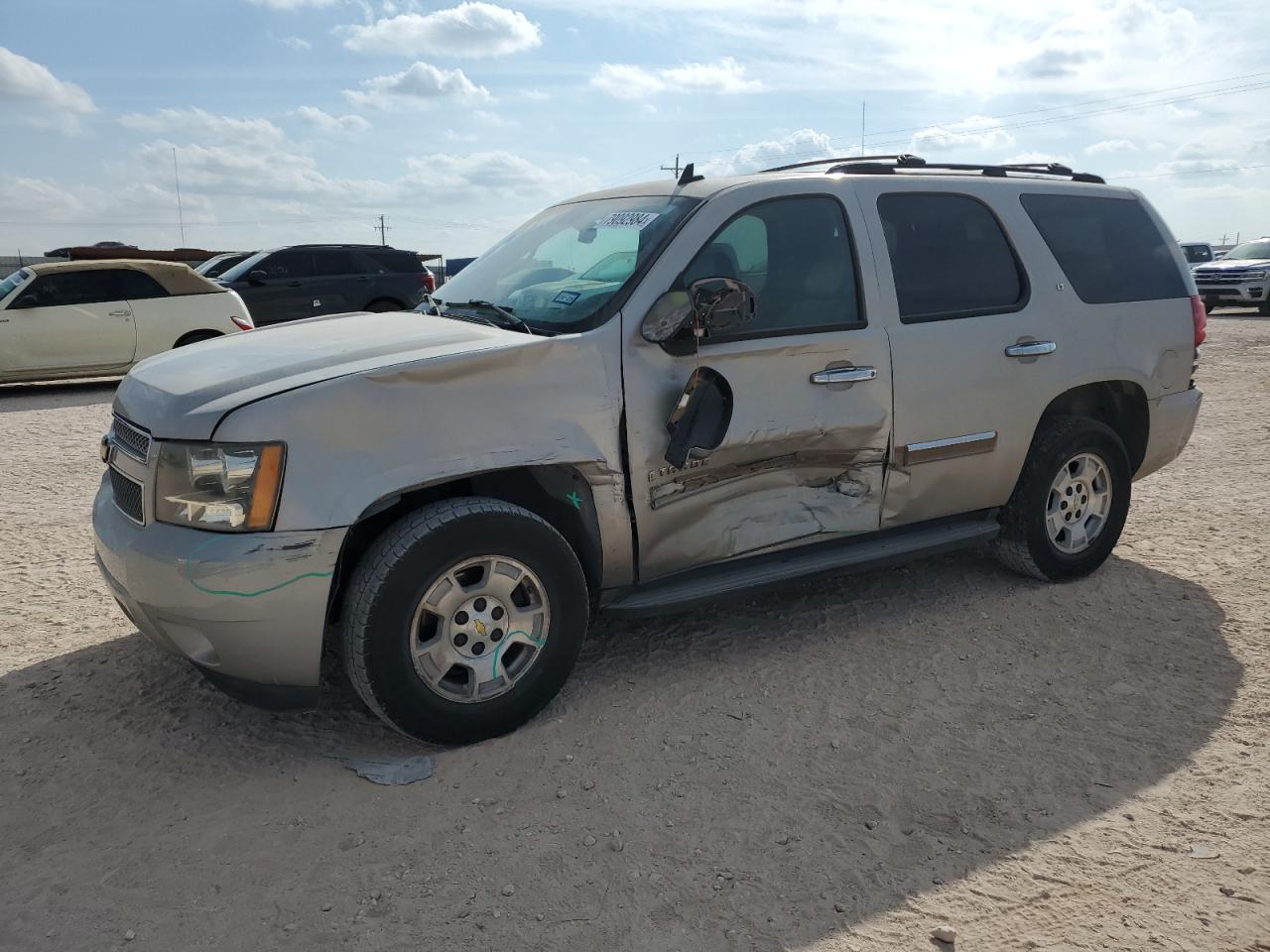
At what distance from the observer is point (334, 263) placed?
15617mm

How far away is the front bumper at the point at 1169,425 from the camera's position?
5113 mm

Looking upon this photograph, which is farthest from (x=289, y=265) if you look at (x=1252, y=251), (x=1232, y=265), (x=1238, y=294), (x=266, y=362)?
(x=1252, y=251)

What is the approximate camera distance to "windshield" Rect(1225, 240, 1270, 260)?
2284cm

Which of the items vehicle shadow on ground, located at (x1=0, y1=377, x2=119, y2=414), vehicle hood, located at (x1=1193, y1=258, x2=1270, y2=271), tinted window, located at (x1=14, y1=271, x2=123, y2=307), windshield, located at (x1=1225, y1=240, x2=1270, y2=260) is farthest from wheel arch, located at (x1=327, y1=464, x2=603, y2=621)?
windshield, located at (x1=1225, y1=240, x2=1270, y2=260)

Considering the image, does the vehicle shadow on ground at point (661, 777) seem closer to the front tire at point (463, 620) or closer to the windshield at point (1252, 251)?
A: the front tire at point (463, 620)

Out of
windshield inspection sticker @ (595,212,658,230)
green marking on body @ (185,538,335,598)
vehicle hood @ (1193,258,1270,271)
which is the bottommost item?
green marking on body @ (185,538,335,598)

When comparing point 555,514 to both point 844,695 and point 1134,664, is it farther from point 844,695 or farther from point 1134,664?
point 1134,664

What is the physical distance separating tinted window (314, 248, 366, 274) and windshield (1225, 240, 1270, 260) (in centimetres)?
1931

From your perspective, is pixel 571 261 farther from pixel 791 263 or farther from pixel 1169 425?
pixel 1169 425

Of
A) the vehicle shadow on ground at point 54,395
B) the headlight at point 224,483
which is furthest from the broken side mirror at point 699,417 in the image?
the vehicle shadow on ground at point 54,395

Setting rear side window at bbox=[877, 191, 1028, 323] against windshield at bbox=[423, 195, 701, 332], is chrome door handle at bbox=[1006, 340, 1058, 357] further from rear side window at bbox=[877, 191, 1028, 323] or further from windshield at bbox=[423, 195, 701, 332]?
windshield at bbox=[423, 195, 701, 332]

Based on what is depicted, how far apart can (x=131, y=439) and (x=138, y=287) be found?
10414 mm

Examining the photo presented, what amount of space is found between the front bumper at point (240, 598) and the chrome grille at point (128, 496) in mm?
67

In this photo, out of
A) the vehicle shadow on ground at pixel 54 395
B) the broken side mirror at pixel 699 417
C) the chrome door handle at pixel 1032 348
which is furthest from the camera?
the vehicle shadow on ground at pixel 54 395
